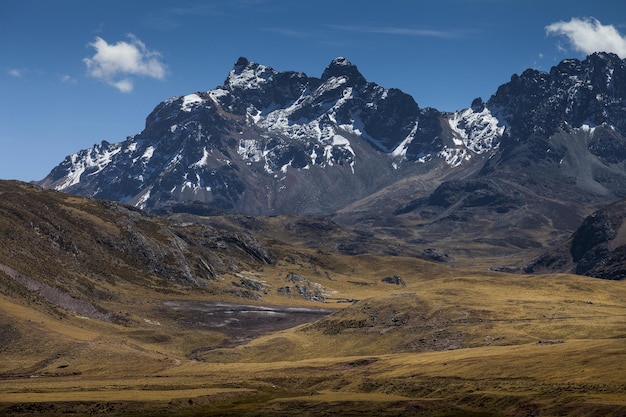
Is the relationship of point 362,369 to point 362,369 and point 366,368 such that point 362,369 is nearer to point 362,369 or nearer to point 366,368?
point 362,369

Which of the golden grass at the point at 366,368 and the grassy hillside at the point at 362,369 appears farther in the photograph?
the golden grass at the point at 366,368

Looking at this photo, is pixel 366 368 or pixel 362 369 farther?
pixel 366 368

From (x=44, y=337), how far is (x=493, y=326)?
9711 cm

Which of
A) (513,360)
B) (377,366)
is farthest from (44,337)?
(513,360)

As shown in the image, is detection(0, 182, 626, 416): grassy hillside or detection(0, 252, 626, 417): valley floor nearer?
detection(0, 252, 626, 417): valley floor

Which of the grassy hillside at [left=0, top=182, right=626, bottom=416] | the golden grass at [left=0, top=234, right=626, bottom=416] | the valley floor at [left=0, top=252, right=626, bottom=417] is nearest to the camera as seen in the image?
the valley floor at [left=0, top=252, right=626, bottom=417]

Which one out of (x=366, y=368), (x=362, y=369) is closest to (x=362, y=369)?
(x=362, y=369)

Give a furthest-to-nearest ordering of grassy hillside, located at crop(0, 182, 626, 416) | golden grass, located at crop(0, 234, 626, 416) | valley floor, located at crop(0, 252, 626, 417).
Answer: golden grass, located at crop(0, 234, 626, 416), grassy hillside, located at crop(0, 182, 626, 416), valley floor, located at crop(0, 252, 626, 417)

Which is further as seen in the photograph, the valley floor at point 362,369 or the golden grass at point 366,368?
the golden grass at point 366,368

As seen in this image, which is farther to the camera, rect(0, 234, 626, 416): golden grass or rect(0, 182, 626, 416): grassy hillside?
rect(0, 234, 626, 416): golden grass

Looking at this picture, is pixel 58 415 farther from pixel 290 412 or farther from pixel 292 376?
pixel 292 376

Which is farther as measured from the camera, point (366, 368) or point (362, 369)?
point (366, 368)

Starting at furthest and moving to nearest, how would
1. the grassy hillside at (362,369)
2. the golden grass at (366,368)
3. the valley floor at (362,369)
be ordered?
the golden grass at (366,368), the grassy hillside at (362,369), the valley floor at (362,369)

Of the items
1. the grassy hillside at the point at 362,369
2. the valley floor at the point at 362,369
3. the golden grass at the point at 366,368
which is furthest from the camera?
the golden grass at the point at 366,368
